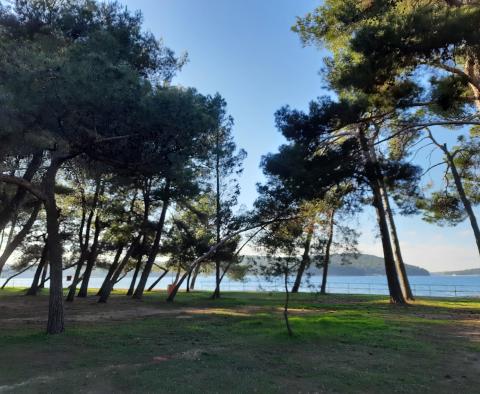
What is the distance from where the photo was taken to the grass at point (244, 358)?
5.34 metres

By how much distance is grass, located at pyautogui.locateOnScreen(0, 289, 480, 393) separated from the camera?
17.5 feet

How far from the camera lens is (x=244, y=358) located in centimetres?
688

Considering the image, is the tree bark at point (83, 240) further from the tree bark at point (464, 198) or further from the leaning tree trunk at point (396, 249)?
the tree bark at point (464, 198)

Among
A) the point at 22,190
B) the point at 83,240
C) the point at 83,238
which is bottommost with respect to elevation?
the point at 22,190

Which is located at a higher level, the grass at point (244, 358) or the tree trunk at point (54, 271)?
the tree trunk at point (54, 271)

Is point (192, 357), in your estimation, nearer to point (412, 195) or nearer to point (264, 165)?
point (264, 165)

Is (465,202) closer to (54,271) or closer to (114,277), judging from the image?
(54,271)

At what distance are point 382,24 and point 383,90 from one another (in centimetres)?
234

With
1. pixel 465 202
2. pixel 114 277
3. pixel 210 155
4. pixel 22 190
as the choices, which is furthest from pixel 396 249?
pixel 22 190

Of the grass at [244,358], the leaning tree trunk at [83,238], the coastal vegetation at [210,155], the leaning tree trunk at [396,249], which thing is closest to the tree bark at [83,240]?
the leaning tree trunk at [83,238]

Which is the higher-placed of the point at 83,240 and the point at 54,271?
the point at 83,240

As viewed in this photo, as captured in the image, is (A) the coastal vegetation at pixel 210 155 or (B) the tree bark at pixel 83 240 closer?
(A) the coastal vegetation at pixel 210 155

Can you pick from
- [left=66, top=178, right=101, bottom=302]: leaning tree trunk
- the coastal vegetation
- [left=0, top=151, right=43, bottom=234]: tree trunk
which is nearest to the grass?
the coastal vegetation

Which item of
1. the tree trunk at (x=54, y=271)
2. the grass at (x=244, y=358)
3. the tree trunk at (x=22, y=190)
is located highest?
the tree trunk at (x=22, y=190)
